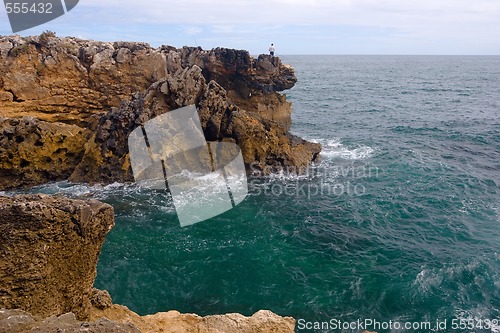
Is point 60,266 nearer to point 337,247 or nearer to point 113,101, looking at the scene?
point 337,247

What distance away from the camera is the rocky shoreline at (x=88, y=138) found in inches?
364

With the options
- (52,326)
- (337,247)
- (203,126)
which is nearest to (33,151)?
(203,126)

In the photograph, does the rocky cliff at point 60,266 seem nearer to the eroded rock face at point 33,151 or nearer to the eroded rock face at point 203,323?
the eroded rock face at point 203,323

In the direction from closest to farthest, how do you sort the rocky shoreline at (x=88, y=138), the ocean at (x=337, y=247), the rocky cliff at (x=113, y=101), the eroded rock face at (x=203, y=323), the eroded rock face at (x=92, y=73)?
the rocky shoreline at (x=88, y=138) < the eroded rock face at (x=203, y=323) < the ocean at (x=337, y=247) < the rocky cliff at (x=113, y=101) < the eroded rock face at (x=92, y=73)

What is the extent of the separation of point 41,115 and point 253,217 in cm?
2453

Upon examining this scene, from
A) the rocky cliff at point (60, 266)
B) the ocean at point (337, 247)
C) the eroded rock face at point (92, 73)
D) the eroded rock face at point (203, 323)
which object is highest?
the eroded rock face at point (92, 73)

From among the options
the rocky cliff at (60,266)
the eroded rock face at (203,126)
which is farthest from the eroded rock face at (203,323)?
the eroded rock face at (203,126)

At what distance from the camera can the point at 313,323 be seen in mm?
17203

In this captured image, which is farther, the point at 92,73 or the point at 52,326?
the point at 92,73

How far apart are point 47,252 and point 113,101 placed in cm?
3427

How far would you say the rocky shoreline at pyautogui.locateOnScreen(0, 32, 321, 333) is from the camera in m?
9.24

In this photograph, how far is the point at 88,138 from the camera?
109ft

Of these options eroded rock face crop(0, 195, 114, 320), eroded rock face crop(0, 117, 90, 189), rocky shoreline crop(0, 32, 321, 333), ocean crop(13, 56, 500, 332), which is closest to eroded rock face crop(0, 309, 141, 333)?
rocky shoreline crop(0, 32, 321, 333)

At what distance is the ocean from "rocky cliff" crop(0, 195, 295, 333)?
7.56 metres
